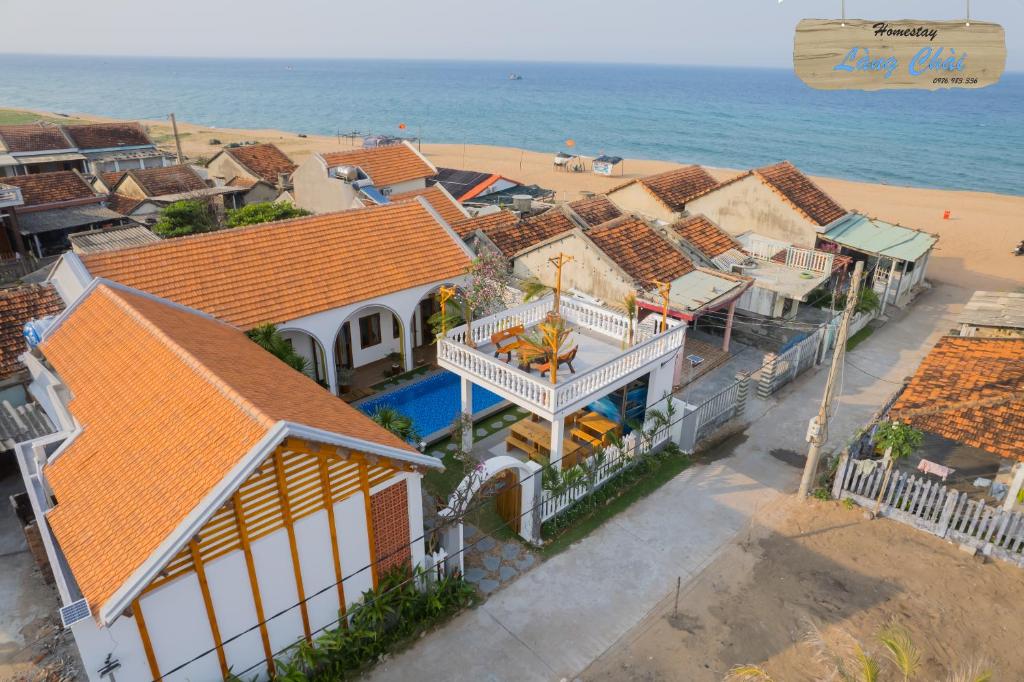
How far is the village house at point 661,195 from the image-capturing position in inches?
1293

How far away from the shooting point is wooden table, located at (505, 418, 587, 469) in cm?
1658

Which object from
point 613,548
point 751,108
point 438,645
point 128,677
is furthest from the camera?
point 751,108

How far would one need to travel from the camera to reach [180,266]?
1873 cm

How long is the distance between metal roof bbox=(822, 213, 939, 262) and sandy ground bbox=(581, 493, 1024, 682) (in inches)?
659

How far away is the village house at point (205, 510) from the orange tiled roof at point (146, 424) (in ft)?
0.11

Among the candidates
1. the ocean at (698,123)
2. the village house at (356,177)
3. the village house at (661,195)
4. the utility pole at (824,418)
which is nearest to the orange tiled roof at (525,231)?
the village house at (661,195)

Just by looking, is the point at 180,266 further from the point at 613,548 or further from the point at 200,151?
the point at 200,151

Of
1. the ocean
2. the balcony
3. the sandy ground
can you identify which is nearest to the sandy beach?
the ocean

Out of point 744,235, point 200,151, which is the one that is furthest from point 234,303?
point 200,151

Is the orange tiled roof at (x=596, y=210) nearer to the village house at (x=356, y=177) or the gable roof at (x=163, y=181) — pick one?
the village house at (x=356, y=177)

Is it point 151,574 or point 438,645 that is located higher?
point 151,574

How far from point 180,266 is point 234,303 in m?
2.05

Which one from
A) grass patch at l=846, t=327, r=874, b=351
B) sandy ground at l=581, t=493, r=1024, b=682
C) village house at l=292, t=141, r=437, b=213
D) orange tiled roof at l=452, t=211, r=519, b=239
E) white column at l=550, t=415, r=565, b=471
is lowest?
grass patch at l=846, t=327, r=874, b=351

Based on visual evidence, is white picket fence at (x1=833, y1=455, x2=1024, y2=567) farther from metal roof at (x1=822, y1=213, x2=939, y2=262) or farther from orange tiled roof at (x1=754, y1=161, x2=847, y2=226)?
orange tiled roof at (x1=754, y1=161, x2=847, y2=226)
